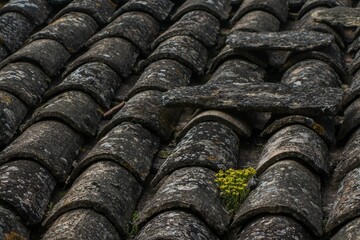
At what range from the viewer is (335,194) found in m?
3.63

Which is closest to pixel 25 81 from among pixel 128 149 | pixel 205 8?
pixel 128 149

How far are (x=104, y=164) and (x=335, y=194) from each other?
1.21 meters

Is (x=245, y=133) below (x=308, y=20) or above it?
below

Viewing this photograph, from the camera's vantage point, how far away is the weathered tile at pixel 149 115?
4.33 meters

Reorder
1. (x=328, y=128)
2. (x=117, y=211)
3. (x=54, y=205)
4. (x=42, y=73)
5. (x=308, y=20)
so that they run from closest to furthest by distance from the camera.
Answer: (x=117, y=211)
(x=54, y=205)
(x=328, y=128)
(x=42, y=73)
(x=308, y=20)

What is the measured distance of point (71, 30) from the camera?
5816 millimetres

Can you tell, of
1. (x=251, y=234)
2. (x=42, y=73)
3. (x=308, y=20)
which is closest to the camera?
(x=251, y=234)

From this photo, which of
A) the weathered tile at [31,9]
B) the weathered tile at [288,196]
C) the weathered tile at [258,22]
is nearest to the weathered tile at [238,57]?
the weathered tile at [258,22]

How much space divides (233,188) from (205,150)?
1.35 feet

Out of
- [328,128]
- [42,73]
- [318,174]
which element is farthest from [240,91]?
[42,73]

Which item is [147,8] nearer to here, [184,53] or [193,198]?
[184,53]

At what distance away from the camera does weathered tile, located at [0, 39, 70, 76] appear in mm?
5223

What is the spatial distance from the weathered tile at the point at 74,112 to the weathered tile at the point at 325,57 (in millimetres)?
1335

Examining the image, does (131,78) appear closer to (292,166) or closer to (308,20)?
(308,20)
